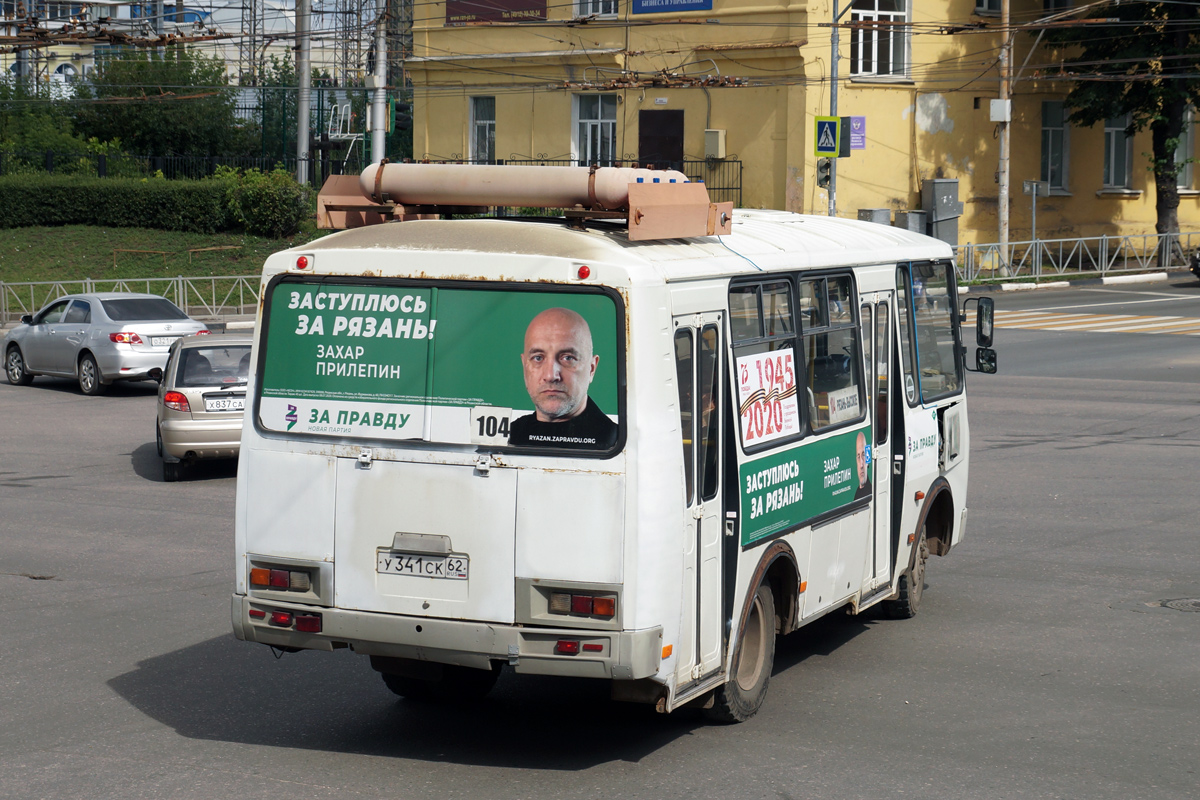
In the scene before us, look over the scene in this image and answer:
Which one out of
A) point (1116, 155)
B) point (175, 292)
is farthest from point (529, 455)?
point (1116, 155)

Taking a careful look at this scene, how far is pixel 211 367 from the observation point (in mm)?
15344

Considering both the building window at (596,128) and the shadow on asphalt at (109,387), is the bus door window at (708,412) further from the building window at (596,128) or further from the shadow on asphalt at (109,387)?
the building window at (596,128)

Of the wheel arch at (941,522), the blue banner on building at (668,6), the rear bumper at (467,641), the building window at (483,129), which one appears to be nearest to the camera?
the rear bumper at (467,641)

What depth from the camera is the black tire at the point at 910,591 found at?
9102mm

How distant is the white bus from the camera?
19.7ft

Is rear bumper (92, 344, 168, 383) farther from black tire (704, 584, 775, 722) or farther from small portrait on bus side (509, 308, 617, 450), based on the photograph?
small portrait on bus side (509, 308, 617, 450)

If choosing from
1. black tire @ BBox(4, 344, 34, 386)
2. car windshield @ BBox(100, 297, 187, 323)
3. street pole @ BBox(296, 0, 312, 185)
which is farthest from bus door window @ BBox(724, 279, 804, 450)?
street pole @ BBox(296, 0, 312, 185)

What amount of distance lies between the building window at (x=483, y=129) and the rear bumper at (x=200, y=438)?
3121cm

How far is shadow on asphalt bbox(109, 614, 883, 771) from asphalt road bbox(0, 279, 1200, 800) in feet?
0.06

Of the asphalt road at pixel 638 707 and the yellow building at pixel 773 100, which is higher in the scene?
the yellow building at pixel 773 100

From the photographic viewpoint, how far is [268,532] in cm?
654

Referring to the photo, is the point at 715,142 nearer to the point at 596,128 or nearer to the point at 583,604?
the point at 596,128

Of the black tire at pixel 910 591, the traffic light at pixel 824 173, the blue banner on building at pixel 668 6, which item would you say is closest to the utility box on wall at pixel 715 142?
the blue banner on building at pixel 668 6

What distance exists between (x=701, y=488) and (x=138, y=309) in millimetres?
18014
